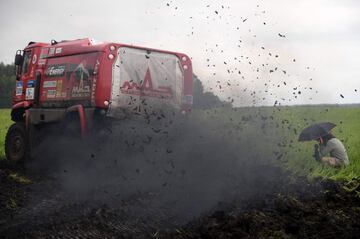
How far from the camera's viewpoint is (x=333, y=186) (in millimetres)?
7777

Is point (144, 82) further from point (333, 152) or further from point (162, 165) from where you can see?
point (333, 152)

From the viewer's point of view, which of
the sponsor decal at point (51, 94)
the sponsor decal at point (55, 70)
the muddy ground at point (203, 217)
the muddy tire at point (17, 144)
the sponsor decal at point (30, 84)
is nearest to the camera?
the muddy ground at point (203, 217)

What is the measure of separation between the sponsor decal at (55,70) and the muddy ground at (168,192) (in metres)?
1.61

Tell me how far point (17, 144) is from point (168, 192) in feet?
18.8

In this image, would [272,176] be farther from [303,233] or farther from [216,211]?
[303,233]

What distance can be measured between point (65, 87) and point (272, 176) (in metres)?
5.18

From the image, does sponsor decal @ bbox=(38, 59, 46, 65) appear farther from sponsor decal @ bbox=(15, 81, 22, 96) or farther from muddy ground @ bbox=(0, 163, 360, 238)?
muddy ground @ bbox=(0, 163, 360, 238)

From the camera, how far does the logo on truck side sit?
34.2 ft

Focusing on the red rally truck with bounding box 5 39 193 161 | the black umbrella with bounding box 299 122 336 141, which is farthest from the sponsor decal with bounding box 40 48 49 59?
the black umbrella with bounding box 299 122 336 141

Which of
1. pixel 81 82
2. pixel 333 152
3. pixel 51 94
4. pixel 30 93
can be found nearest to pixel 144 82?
pixel 81 82

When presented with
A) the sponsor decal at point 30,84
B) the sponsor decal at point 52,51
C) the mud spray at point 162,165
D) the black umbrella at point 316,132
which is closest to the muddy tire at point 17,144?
the mud spray at point 162,165

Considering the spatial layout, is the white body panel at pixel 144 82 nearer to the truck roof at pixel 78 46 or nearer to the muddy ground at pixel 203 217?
the truck roof at pixel 78 46

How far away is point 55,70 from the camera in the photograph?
1142 cm

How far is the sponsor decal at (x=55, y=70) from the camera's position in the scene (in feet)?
36.8
